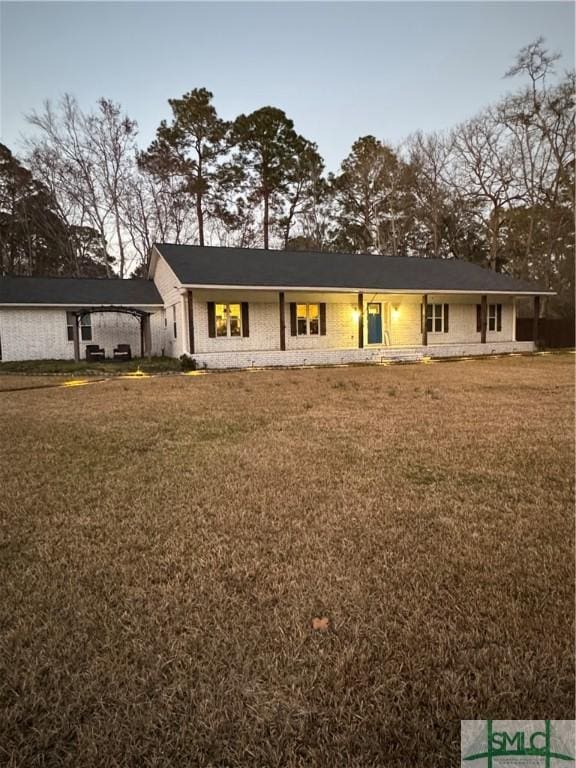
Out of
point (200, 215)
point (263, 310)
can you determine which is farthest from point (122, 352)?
point (200, 215)

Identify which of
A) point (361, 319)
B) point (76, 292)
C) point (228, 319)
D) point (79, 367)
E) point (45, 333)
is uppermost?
point (76, 292)

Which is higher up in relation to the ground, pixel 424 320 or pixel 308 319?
pixel 308 319

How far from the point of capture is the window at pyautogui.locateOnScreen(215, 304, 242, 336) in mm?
17906

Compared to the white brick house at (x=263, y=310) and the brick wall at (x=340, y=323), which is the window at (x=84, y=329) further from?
the brick wall at (x=340, y=323)

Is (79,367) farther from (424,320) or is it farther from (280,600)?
(280,600)

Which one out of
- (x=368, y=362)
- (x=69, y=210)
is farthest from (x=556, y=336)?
(x=69, y=210)

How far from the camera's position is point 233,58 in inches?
582

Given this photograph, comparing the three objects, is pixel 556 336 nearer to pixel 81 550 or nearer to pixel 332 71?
pixel 332 71

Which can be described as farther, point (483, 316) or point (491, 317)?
point (491, 317)

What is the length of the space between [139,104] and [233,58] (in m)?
16.3

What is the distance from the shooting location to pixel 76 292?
19.1 metres

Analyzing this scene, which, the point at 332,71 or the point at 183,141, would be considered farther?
the point at 183,141

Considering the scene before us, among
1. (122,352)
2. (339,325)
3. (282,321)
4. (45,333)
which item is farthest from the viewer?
(339,325)

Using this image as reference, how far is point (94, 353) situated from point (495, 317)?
774 inches
